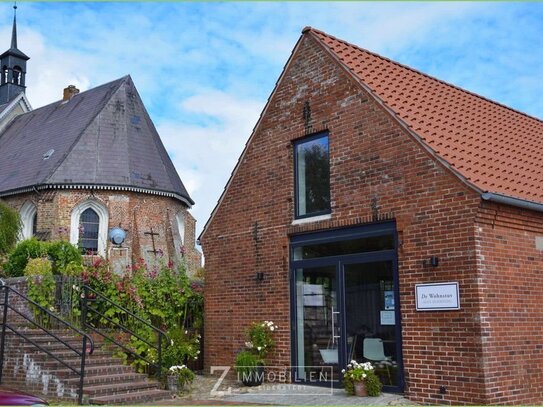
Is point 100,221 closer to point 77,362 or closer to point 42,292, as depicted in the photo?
point 42,292

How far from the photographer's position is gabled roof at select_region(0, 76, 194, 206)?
91.5 ft

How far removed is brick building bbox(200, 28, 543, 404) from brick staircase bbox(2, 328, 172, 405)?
2482 millimetres

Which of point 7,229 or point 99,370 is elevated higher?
point 7,229

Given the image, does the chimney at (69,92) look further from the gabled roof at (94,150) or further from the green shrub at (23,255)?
the green shrub at (23,255)

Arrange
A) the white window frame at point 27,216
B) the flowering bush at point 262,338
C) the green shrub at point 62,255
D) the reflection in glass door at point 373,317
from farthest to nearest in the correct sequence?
the white window frame at point 27,216 < the green shrub at point 62,255 < the flowering bush at point 262,338 < the reflection in glass door at point 373,317

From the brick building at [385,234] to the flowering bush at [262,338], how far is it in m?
0.19

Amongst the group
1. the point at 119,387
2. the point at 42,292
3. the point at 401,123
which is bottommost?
the point at 119,387

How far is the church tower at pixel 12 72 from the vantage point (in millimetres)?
43594

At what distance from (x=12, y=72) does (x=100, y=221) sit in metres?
22.5

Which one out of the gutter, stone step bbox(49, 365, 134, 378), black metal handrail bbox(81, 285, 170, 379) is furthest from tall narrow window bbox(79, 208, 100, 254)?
the gutter

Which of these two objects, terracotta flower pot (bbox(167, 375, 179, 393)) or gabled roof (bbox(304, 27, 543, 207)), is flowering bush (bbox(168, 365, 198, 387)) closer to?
terracotta flower pot (bbox(167, 375, 179, 393))

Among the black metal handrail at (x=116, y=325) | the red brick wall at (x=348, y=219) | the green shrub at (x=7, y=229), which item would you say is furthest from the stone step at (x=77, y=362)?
the green shrub at (x=7, y=229)

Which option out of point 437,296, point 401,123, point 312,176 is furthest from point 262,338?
point 401,123

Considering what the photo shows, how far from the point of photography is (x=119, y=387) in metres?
10.3
